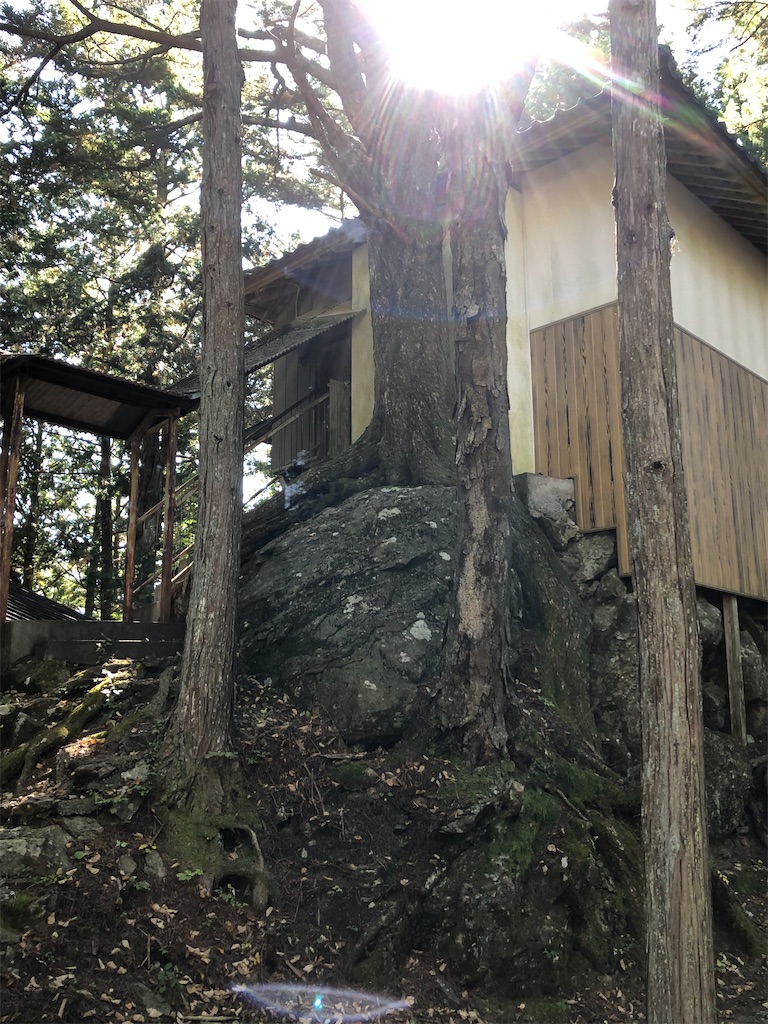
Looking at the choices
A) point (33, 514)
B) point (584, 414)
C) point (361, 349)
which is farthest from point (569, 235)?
point (33, 514)

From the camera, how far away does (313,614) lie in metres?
7.62

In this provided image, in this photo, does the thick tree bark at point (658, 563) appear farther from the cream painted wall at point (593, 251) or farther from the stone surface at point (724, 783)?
the cream painted wall at point (593, 251)

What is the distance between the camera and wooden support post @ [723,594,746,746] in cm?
962

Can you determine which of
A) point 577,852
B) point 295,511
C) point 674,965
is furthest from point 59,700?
point 674,965

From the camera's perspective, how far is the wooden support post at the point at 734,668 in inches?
379

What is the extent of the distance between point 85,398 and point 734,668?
8.14 metres

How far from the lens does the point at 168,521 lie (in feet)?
28.5

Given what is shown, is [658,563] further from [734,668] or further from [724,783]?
[734,668]

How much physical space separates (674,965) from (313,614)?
4411mm

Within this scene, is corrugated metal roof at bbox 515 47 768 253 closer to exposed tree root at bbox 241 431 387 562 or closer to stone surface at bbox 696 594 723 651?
exposed tree root at bbox 241 431 387 562

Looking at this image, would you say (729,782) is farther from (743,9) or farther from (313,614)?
(743,9)

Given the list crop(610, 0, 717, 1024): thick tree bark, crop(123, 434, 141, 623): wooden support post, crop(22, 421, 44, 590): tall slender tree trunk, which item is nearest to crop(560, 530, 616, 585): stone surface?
crop(610, 0, 717, 1024): thick tree bark

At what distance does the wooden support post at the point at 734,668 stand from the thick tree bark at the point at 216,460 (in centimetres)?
655

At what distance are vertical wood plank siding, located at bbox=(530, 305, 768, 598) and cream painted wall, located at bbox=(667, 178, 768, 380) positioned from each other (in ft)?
1.25
